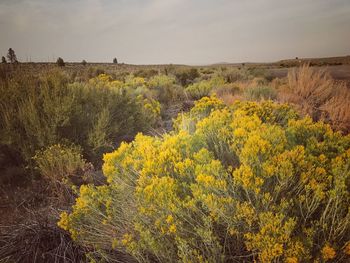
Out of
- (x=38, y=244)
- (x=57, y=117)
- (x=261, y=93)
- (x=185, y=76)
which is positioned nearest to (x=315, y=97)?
(x=261, y=93)

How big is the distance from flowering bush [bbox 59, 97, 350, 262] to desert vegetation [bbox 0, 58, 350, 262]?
0.01 meters

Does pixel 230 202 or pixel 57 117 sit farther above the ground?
pixel 57 117

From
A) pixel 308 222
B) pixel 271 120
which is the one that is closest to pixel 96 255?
pixel 308 222

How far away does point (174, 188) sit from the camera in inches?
87.1

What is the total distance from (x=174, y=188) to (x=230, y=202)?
1.51 feet

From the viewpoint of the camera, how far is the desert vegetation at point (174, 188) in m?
1.91

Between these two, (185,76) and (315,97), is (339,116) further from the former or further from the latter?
(185,76)

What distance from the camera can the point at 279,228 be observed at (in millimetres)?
1825

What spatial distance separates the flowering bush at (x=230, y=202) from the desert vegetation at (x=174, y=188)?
12 millimetres

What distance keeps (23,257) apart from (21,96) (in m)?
3.13

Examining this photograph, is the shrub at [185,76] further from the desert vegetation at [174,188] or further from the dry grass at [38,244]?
the dry grass at [38,244]

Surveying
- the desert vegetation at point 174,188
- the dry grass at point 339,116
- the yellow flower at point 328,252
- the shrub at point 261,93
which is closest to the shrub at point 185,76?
the shrub at point 261,93

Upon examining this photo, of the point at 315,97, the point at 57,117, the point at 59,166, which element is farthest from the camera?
the point at 315,97

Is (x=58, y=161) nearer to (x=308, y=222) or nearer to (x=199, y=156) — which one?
(x=199, y=156)
